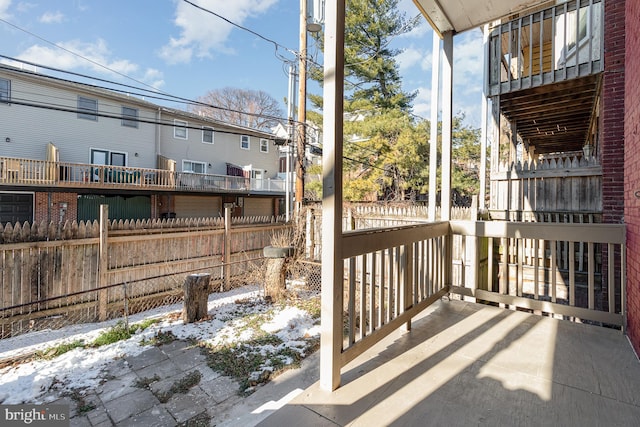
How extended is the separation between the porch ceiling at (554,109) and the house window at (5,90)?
14.2 metres

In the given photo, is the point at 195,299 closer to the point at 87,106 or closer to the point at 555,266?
the point at 555,266

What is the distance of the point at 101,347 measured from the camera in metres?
3.89

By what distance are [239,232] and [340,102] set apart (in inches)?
231

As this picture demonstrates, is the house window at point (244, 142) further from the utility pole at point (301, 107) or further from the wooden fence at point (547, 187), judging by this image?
the wooden fence at point (547, 187)

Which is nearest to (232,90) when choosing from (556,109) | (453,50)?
(556,109)

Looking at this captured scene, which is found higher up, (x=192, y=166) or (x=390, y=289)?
(x=192, y=166)

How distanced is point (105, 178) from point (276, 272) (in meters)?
9.62

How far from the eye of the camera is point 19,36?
26.8ft

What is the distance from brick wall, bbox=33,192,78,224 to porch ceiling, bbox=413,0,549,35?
40.7 ft

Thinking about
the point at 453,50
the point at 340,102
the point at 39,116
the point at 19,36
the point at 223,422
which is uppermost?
the point at 19,36

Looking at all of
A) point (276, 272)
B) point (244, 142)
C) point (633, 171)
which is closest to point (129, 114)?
point (244, 142)

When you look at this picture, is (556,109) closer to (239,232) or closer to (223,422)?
(239,232)

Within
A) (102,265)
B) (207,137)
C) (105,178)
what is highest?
(207,137)

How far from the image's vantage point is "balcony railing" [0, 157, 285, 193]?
994 centimetres
